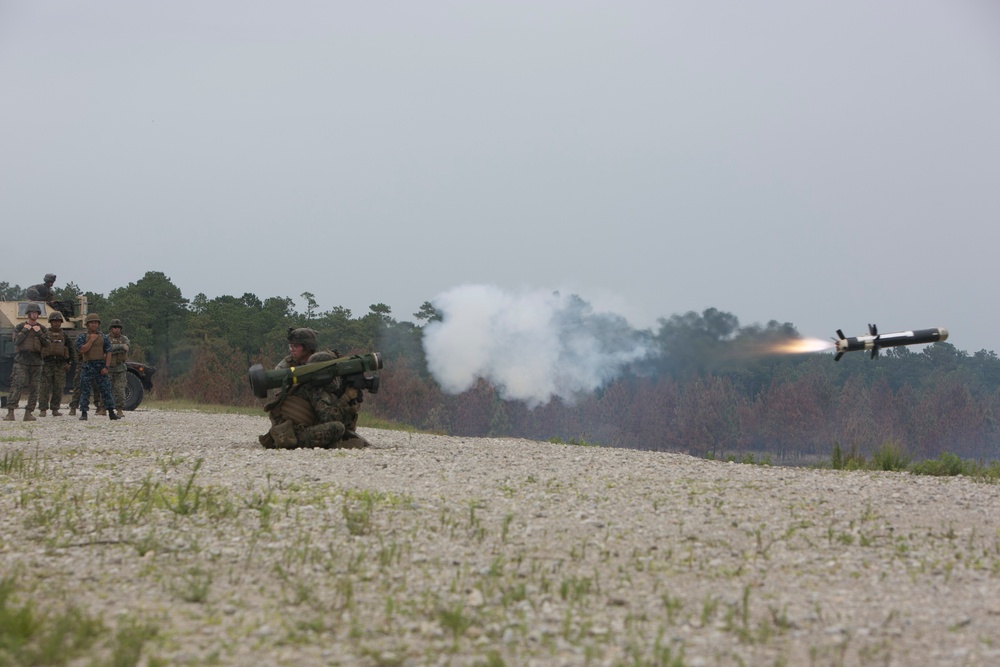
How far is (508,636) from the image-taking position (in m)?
6.24

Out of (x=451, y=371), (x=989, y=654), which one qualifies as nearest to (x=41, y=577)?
(x=989, y=654)

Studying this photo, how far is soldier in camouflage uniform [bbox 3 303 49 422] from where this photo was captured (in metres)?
20.3

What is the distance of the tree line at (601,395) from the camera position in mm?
47875

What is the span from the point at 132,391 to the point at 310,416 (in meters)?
12.3

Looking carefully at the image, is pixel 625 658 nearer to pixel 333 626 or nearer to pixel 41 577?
pixel 333 626

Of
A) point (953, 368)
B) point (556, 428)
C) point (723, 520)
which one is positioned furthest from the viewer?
point (953, 368)

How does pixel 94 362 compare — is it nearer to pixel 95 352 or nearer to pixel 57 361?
pixel 95 352

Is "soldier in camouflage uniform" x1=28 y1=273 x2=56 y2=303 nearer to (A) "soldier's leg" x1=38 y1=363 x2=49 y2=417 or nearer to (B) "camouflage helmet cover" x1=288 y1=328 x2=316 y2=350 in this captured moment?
(A) "soldier's leg" x1=38 y1=363 x2=49 y2=417

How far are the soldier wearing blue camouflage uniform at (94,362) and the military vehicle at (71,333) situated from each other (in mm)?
4441

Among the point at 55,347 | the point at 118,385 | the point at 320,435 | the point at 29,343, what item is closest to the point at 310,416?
the point at 320,435

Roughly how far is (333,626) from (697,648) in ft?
7.23

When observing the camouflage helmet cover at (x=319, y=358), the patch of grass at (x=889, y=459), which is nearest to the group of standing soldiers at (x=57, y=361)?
the camouflage helmet cover at (x=319, y=358)

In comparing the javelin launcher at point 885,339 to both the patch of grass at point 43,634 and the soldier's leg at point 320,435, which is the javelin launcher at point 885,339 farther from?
the patch of grass at point 43,634

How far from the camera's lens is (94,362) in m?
20.5
